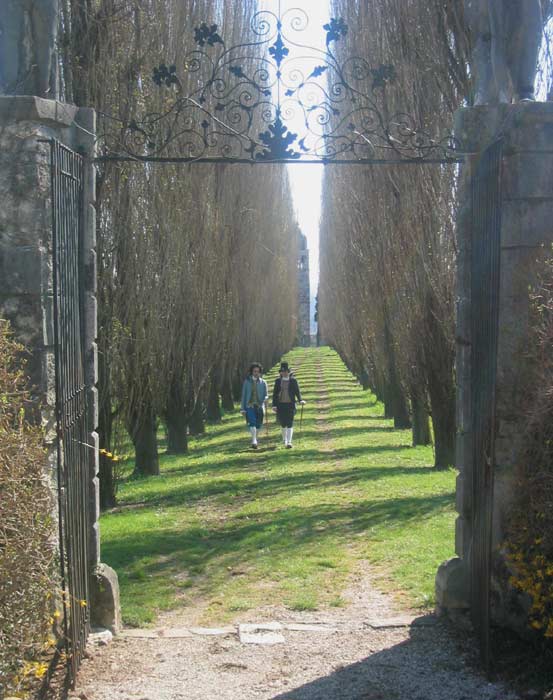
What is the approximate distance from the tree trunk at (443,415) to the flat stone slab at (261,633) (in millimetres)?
6778

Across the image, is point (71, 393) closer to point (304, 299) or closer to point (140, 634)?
point (140, 634)

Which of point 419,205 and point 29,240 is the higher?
point 419,205

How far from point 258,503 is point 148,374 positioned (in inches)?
95.2

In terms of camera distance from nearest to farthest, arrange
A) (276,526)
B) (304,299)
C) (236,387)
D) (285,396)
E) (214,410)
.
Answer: (276,526), (285,396), (214,410), (236,387), (304,299)

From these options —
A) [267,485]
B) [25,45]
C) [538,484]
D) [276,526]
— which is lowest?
[267,485]

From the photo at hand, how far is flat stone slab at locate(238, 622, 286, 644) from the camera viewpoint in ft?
18.4

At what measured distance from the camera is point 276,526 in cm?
942

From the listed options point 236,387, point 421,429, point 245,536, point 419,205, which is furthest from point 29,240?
point 236,387

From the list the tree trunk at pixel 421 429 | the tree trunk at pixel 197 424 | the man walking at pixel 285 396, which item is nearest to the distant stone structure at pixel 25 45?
the man walking at pixel 285 396

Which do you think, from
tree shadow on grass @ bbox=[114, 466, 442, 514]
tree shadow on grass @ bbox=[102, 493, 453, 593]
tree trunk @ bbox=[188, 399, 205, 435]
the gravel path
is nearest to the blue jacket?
tree shadow on grass @ bbox=[114, 466, 442, 514]

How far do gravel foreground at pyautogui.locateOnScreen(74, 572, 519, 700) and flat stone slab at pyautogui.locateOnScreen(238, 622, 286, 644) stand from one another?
0.19 ft

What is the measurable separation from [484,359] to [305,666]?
2110 mm

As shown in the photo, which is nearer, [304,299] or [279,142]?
[279,142]

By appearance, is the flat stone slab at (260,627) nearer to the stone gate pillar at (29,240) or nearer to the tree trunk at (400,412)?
the stone gate pillar at (29,240)
